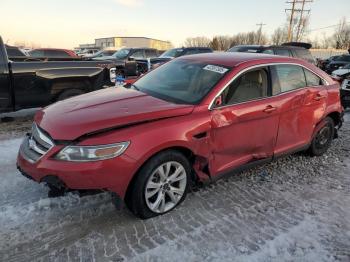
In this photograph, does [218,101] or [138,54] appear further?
[138,54]

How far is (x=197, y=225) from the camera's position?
3662 millimetres

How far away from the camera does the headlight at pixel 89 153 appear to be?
10.7 ft

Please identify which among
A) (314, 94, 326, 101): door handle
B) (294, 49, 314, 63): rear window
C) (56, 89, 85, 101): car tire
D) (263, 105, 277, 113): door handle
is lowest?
(56, 89, 85, 101): car tire

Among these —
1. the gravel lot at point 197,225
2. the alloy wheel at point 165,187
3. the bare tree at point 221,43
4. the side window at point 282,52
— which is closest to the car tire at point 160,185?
the alloy wheel at point 165,187

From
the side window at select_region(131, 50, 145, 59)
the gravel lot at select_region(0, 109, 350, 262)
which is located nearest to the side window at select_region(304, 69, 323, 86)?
the gravel lot at select_region(0, 109, 350, 262)

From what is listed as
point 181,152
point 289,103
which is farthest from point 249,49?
point 181,152

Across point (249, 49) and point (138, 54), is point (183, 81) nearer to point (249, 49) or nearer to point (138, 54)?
point (249, 49)

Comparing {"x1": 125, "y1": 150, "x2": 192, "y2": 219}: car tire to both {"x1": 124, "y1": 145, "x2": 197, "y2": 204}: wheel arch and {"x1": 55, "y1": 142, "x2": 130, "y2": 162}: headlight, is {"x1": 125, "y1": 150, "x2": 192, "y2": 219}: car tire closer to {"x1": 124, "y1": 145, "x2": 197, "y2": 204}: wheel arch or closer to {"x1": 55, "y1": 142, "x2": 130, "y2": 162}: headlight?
{"x1": 124, "y1": 145, "x2": 197, "y2": 204}: wheel arch

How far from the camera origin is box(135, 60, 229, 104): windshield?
414 cm

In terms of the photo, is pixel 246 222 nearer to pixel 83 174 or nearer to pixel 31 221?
pixel 83 174

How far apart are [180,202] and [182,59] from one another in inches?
83.5

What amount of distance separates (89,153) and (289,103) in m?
2.77

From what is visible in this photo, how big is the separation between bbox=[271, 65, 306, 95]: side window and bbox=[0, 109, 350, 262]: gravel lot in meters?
1.24

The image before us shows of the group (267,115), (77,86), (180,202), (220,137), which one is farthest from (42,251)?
(77,86)
